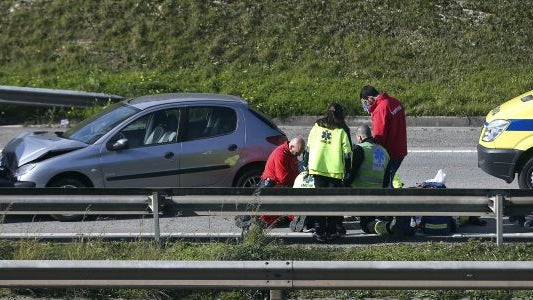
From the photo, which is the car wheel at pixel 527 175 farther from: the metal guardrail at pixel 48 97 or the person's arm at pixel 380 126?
the metal guardrail at pixel 48 97

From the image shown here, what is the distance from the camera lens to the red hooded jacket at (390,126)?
38.0ft

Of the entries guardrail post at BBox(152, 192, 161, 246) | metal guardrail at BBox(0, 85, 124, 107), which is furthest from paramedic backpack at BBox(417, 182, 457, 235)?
metal guardrail at BBox(0, 85, 124, 107)

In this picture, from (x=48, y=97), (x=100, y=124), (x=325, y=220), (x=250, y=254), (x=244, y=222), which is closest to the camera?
(x=250, y=254)

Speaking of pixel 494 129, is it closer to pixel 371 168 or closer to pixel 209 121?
pixel 371 168

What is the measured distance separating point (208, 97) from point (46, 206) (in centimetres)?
330

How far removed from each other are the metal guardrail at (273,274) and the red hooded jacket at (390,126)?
4423mm

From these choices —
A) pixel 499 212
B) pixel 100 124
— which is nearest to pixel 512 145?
pixel 499 212

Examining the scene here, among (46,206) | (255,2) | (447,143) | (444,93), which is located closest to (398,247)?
(46,206)

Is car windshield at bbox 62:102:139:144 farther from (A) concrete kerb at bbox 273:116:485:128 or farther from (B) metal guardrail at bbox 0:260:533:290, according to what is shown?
(A) concrete kerb at bbox 273:116:485:128

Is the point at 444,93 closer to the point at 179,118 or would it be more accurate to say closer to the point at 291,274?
the point at 179,118

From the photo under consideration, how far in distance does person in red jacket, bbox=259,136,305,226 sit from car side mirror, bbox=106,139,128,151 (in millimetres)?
1788

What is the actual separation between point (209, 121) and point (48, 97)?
690 cm

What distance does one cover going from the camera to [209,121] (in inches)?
501

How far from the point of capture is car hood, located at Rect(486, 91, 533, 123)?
40.4 ft
